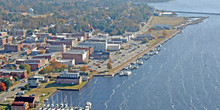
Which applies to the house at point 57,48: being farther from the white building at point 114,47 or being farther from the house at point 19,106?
the house at point 19,106

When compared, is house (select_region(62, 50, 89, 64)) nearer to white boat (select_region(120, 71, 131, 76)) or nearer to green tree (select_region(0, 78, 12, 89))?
white boat (select_region(120, 71, 131, 76))

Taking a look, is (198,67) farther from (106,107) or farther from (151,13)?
(151,13)

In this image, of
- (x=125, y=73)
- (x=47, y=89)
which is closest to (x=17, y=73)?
(x=47, y=89)

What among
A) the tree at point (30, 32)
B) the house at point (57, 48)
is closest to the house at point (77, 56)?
the house at point (57, 48)

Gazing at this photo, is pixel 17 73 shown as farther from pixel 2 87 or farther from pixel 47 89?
pixel 47 89

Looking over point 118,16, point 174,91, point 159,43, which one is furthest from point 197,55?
point 118,16

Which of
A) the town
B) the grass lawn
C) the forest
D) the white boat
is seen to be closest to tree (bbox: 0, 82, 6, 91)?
the town

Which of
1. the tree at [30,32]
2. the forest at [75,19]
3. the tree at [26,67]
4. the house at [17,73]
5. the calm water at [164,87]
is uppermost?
the forest at [75,19]
